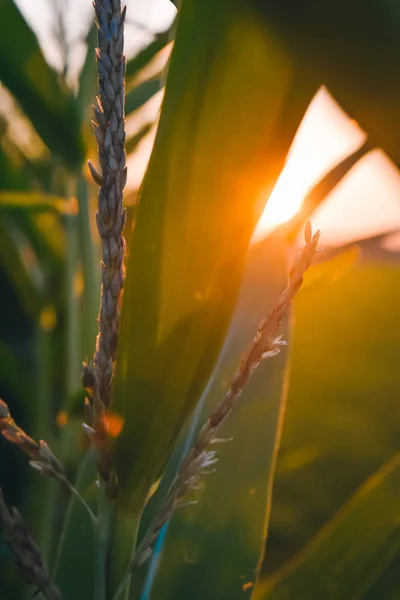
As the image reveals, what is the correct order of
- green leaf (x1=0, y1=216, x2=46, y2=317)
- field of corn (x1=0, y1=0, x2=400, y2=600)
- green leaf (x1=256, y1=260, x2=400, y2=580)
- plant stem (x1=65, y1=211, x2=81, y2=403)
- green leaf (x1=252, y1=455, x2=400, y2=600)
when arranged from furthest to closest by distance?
green leaf (x1=0, y1=216, x2=46, y2=317)
plant stem (x1=65, y1=211, x2=81, y2=403)
green leaf (x1=256, y1=260, x2=400, y2=580)
green leaf (x1=252, y1=455, x2=400, y2=600)
field of corn (x1=0, y1=0, x2=400, y2=600)

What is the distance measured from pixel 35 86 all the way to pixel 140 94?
0.15m

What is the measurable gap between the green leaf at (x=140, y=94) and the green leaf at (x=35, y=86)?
82 mm

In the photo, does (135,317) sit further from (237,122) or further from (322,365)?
(322,365)

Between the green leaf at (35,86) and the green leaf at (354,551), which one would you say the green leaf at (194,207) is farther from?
the green leaf at (35,86)

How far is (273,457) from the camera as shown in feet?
1.62

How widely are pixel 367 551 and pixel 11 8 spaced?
0.54 m

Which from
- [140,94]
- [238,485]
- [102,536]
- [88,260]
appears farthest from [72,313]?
[102,536]

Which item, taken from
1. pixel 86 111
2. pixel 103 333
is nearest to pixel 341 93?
pixel 103 333

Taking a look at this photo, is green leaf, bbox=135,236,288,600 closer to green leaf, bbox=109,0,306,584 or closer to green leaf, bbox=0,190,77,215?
green leaf, bbox=109,0,306,584

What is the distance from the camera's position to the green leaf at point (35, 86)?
1.74 ft

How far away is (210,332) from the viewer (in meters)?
0.27

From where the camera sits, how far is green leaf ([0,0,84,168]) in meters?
0.53

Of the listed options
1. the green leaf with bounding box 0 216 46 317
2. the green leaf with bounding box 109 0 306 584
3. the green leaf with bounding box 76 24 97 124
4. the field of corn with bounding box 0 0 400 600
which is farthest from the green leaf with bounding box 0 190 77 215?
the green leaf with bounding box 109 0 306 584

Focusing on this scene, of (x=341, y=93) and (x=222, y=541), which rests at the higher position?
(x=341, y=93)
